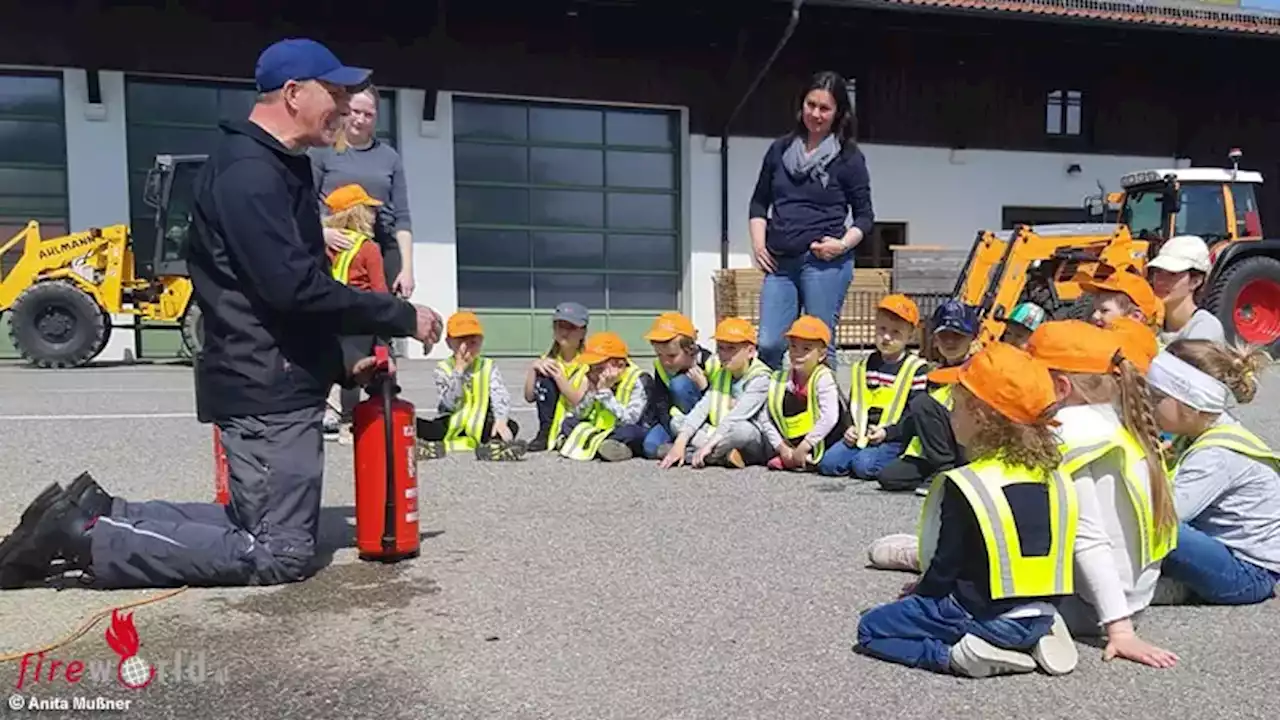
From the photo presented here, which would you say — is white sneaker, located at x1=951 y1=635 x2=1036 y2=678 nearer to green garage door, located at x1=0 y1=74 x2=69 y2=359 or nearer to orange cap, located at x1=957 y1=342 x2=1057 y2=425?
orange cap, located at x1=957 y1=342 x2=1057 y2=425

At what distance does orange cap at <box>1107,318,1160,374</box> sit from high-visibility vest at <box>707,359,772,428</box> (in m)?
2.18

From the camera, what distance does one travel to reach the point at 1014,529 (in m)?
2.81

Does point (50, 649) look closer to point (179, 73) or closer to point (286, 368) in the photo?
point (286, 368)

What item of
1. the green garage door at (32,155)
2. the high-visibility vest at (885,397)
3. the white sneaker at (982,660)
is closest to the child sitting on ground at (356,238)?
the high-visibility vest at (885,397)

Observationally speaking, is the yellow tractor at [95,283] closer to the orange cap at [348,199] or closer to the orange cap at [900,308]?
the orange cap at [348,199]

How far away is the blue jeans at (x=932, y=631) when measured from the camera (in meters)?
2.86

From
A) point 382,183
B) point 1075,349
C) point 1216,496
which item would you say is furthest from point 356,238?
point 1216,496

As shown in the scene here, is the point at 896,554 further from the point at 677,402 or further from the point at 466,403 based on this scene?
the point at 466,403

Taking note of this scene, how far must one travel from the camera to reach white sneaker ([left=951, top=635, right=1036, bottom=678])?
2797 mm

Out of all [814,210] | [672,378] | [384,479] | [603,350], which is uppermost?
[814,210]

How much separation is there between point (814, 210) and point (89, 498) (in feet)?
13.3

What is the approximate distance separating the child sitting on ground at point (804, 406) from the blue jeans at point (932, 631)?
9.92 ft

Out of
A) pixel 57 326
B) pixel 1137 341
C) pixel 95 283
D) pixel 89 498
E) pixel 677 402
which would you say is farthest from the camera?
pixel 95 283

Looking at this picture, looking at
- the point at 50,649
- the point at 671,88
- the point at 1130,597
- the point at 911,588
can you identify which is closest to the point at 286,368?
the point at 50,649
